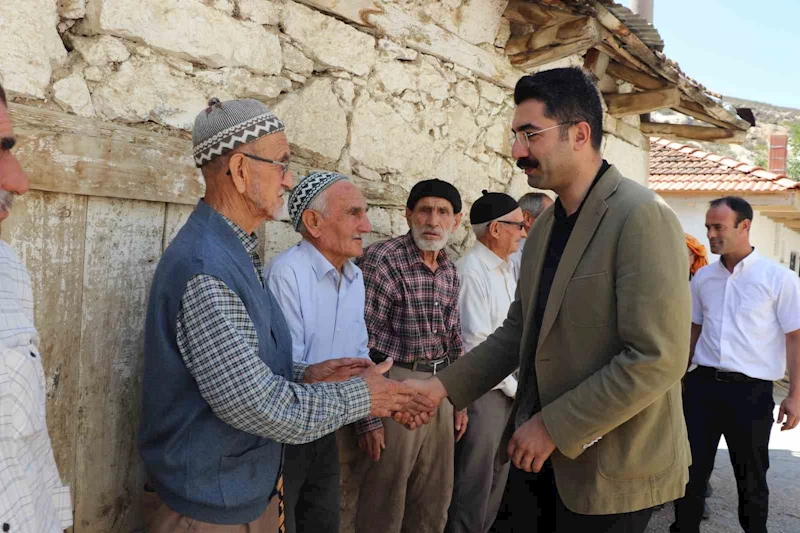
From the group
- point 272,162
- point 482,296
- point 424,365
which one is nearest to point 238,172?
point 272,162

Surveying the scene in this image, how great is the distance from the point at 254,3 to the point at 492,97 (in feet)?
7.39

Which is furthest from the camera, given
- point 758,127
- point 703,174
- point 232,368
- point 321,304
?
point 758,127

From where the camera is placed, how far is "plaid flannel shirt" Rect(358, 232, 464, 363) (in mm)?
3785

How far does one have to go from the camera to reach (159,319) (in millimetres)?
2033

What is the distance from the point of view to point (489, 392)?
423 cm

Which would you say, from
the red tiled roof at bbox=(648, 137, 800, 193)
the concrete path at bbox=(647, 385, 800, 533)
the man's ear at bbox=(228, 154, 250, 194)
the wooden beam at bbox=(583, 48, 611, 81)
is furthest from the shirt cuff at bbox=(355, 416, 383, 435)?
the red tiled roof at bbox=(648, 137, 800, 193)

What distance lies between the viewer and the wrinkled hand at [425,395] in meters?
2.72

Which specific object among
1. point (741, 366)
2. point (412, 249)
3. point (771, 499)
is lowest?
point (771, 499)

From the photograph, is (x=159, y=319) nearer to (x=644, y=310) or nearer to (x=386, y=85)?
(x=644, y=310)

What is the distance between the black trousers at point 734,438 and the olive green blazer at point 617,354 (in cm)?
252

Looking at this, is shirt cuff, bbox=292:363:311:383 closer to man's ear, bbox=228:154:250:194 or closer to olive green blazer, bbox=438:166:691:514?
man's ear, bbox=228:154:250:194

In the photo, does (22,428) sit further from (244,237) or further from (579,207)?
(579,207)

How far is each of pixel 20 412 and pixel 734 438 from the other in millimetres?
4312

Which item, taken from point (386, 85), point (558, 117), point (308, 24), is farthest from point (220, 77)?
point (558, 117)
